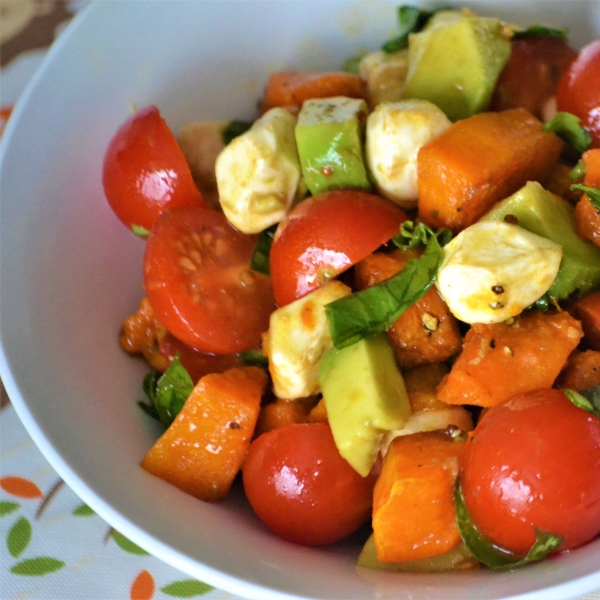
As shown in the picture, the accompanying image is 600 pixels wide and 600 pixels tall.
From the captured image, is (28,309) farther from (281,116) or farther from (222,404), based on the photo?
(281,116)

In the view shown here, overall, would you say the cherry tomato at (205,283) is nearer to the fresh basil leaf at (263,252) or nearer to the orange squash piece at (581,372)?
the fresh basil leaf at (263,252)

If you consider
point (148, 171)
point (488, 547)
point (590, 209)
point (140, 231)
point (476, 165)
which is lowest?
point (488, 547)

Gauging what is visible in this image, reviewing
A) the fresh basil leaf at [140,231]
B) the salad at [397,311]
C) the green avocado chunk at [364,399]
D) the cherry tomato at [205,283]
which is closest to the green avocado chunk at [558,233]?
the salad at [397,311]

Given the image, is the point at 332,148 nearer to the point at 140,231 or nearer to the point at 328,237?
the point at 328,237

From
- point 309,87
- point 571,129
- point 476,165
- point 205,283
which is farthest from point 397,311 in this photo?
point 309,87

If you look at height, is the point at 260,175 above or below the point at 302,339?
above

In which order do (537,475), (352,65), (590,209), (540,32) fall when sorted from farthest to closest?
1. (352,65)
2. (540,32)
3. (590,209)
4. (537,475)

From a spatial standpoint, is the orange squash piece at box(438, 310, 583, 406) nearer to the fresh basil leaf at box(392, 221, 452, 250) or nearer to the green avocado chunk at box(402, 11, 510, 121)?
the fresh basil leaf at box(392, 221, 452, 250)
